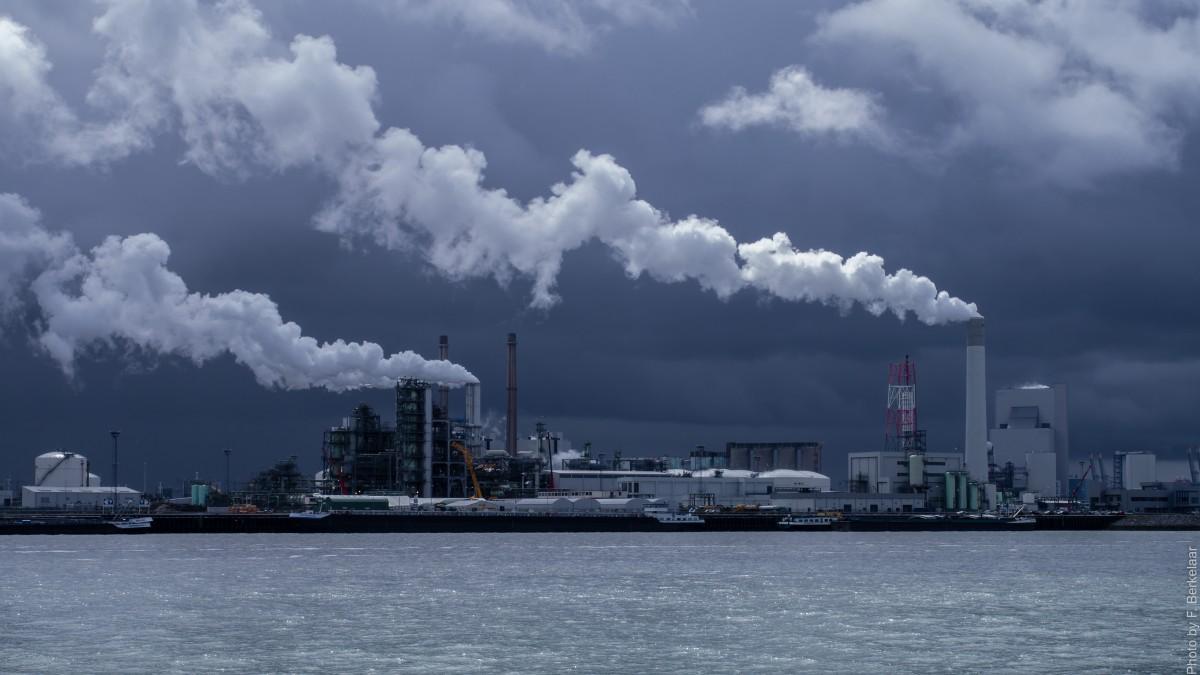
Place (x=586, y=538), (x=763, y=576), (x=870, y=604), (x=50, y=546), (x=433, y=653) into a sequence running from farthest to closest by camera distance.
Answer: (x=586, y=538) → (x=50, y=546) → (x=763, y=576) → (x=870, y=604) → (x=433, y=653)

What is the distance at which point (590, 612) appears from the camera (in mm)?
72000

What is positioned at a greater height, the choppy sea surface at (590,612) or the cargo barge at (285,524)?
the choppy sea surface at (590,612)

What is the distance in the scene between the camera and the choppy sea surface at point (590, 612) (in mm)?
54875

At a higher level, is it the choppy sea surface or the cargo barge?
the choppy sea surface

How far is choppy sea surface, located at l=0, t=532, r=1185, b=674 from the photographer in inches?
2160

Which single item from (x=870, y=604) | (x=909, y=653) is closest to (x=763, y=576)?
(x=870, y=604)

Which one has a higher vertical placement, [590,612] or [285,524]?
[590,612]

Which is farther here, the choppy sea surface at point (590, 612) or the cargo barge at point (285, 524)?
the cargo barge at point (285, 524)

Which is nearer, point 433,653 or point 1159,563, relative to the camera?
point 433,653

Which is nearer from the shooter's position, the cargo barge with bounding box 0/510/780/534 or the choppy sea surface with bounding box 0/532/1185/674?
the choppy sea surface with bounding box 0/532/1185/674

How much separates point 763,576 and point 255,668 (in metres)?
48.6

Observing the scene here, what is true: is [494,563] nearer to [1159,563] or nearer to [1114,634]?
[1159,563]

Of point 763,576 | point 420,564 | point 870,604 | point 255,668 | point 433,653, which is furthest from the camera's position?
point 420,564

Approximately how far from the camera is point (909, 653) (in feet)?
185
